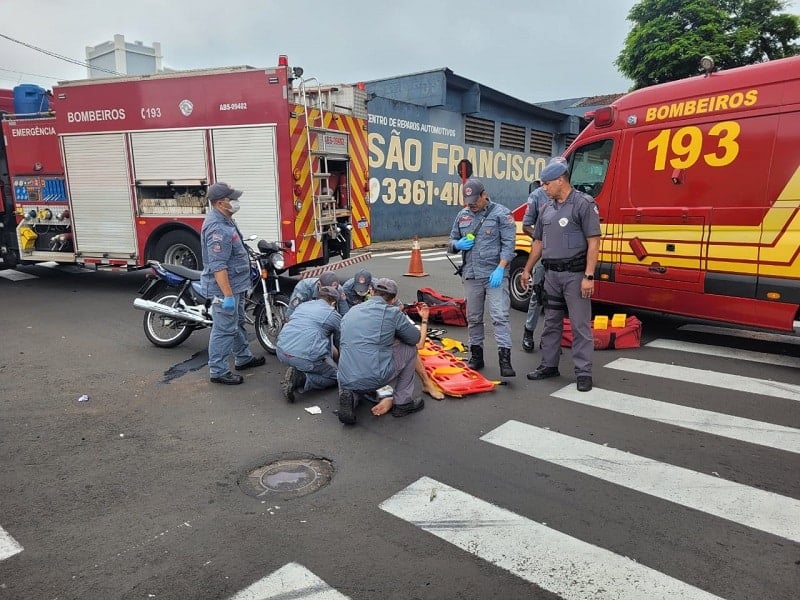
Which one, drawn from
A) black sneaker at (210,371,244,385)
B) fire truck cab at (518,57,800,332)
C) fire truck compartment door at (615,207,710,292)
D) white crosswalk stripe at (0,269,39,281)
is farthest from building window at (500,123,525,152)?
black sneaker at (210,371,244,385)

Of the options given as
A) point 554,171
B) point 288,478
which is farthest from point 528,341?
point 288,478

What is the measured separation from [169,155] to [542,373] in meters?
6.56

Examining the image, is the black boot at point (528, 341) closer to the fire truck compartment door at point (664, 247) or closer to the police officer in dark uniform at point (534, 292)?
the police officer in dark uniform at point (534, 292)

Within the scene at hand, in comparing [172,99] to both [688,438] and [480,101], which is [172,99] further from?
[480,101]

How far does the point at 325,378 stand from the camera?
529cm

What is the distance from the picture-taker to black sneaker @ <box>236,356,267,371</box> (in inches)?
238

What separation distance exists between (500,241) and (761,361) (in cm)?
316

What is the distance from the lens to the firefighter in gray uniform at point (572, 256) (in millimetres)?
5152

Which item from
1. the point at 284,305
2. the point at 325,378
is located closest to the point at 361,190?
the point at 284,305

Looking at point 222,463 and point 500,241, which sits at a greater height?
point 500,241

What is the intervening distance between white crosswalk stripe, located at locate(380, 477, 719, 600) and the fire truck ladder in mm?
5996

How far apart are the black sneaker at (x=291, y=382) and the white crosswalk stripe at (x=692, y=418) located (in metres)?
2.30

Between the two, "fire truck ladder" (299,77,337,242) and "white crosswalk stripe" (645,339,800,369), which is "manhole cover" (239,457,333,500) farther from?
"fire truck ladder" (299,77,337,242)

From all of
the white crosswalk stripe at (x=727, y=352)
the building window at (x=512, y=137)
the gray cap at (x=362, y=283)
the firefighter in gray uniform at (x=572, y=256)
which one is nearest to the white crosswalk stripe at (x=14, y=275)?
the gray cap at (x=362, y=283)
